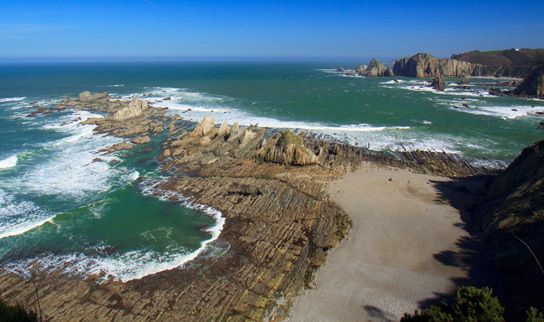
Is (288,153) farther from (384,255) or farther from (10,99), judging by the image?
(10,99)

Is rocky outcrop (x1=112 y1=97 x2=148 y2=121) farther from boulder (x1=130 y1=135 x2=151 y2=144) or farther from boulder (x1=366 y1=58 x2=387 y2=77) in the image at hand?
boulder (x1=366 y1=58 x2=387 y2=77)

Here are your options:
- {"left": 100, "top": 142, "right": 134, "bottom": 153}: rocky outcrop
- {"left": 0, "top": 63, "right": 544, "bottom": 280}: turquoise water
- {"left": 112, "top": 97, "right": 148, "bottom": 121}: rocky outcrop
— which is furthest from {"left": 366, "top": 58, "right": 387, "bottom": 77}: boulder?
{"left": 100, "top": 142, "right": 134, "bottom": 153}: rocky outcrop

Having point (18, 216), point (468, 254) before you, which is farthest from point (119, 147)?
point (468, 254)

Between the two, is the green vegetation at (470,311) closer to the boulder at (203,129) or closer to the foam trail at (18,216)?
the foam trail at (18,216)

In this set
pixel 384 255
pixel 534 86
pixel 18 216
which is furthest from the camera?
pixel 534 86

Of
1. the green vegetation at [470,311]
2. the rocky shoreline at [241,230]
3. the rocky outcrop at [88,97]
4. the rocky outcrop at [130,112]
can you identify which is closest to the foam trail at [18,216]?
the rocky shoreline at [241,230]

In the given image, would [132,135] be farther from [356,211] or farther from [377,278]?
[377,278]
